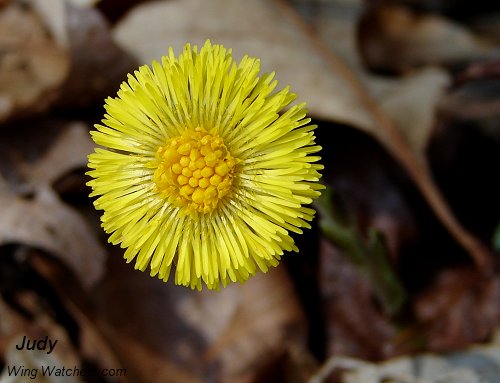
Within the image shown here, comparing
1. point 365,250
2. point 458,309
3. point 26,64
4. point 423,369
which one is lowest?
point 423,369

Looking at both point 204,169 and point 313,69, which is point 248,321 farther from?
point 313,69

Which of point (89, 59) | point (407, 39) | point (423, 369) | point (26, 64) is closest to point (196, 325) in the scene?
point (423, 369)

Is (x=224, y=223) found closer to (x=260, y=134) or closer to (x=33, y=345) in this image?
(x=260, y=134)

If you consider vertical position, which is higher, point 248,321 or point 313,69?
point 313,69

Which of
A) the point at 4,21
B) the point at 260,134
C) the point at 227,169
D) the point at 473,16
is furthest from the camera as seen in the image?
the point at 473,16

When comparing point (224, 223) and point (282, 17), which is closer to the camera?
point (224, 223)

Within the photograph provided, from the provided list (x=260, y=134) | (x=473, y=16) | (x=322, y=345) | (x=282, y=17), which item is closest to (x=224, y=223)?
(x=260, y=134)

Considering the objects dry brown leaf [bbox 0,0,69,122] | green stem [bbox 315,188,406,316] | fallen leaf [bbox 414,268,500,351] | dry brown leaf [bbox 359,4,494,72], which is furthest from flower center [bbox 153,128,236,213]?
dry brown leaf [bbox 359,4,494,72]
